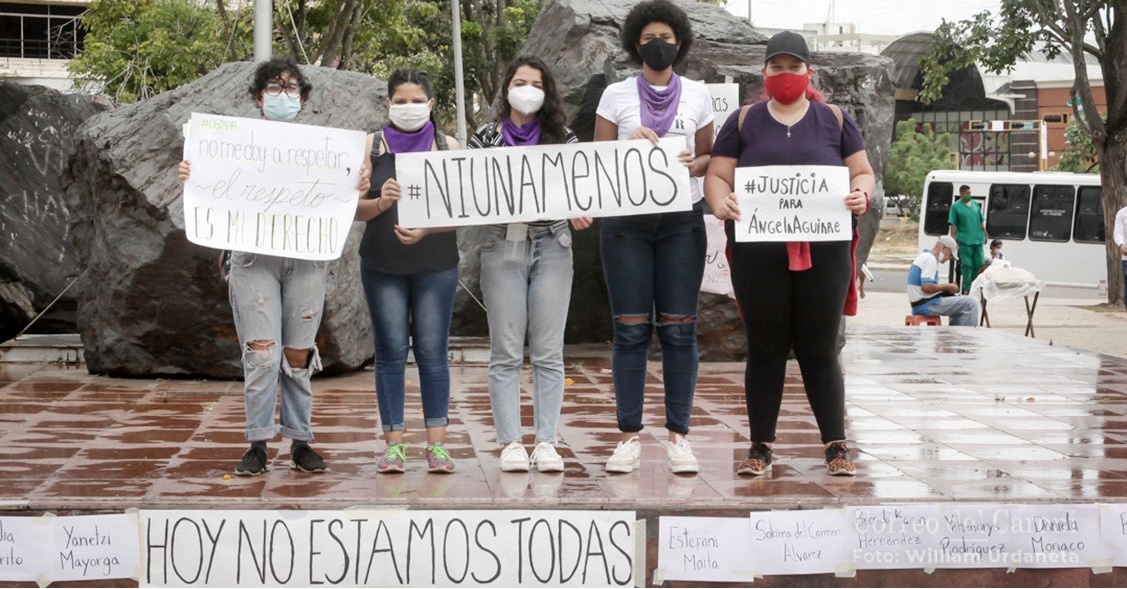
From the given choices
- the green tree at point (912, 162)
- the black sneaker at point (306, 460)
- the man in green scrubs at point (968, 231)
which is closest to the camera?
the black sneaker at point (306, 460)

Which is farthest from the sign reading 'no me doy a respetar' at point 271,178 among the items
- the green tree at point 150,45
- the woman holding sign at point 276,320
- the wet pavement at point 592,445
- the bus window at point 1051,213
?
the bus window at point 1051,213

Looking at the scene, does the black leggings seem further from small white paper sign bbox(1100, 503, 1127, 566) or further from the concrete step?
the concrete step

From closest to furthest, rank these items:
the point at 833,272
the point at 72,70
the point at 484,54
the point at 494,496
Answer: the point at 494,496 < the point at 833,272 < the point at 484,54 < the point at 72,70

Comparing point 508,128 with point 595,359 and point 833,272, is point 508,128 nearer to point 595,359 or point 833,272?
point 833,272

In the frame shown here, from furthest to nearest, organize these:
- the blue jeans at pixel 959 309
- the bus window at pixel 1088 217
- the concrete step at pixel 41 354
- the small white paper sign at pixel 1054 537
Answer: the bus window at pixel 1088 217, the blue jeans at pixel 959 309, the concrete step at pixel 41 354, the small white paper sign at pixel 1054 537

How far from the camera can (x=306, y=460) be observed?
6.03m

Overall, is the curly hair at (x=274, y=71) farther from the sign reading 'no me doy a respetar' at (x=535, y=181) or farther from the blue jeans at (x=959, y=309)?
the blue jeans at (x=959, y=309)

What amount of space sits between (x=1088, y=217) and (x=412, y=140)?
23.8m

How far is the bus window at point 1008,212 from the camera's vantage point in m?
28.1

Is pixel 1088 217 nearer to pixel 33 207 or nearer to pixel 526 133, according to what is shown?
pixel 33 207

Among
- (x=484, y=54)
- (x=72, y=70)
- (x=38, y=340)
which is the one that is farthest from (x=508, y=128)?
(x=72, y=70)

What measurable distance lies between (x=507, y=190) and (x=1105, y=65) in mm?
19184

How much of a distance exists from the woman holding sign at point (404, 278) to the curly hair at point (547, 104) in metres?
0.33

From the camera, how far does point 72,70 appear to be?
35.0 meters
